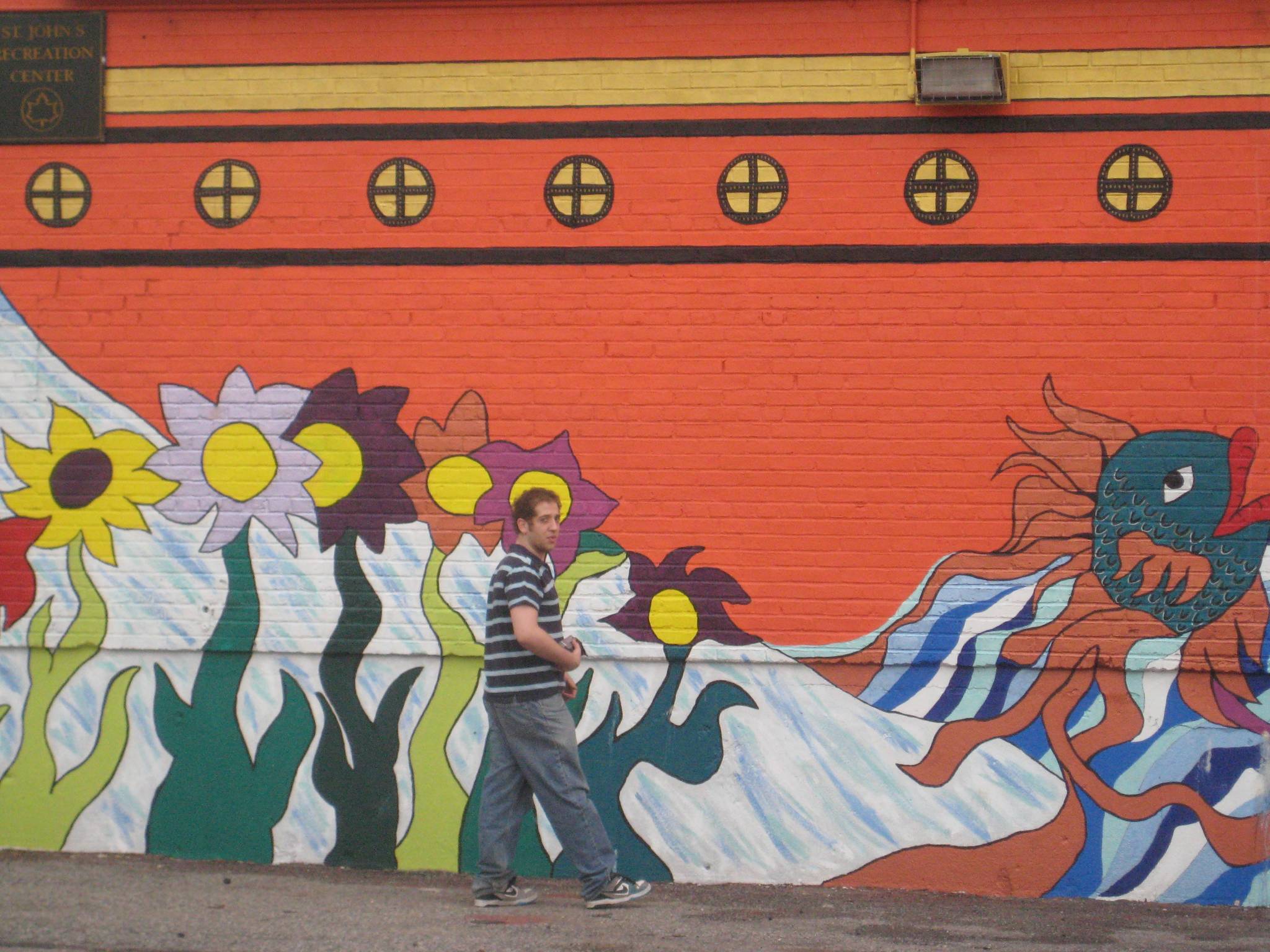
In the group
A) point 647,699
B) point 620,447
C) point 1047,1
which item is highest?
point 1047,1

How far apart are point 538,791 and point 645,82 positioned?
11.0ft

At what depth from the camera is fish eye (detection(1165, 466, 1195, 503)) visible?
6223mm

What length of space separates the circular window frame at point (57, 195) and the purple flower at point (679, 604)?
3.24 metres

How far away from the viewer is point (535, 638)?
5523mm

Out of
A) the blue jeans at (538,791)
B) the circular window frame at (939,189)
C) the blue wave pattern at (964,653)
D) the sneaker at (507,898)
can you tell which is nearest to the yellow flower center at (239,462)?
the blue jeans at (538,791)

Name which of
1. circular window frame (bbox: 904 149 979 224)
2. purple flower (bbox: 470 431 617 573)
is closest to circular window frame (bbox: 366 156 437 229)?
purple flower (bbox: 470 431 617 573)

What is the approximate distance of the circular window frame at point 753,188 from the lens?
6.46 metres

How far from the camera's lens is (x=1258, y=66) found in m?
6.29

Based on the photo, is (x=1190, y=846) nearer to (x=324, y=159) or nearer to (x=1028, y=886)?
(x=1028, y=886)

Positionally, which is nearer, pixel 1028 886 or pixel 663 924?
pixel 663 924

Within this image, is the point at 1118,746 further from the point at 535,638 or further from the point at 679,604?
the point at 535,638

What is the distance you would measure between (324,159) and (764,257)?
2213 mm

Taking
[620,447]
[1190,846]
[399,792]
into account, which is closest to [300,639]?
[399,792]

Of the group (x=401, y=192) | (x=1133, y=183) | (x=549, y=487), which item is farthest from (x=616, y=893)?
(x=1133, y=183)
